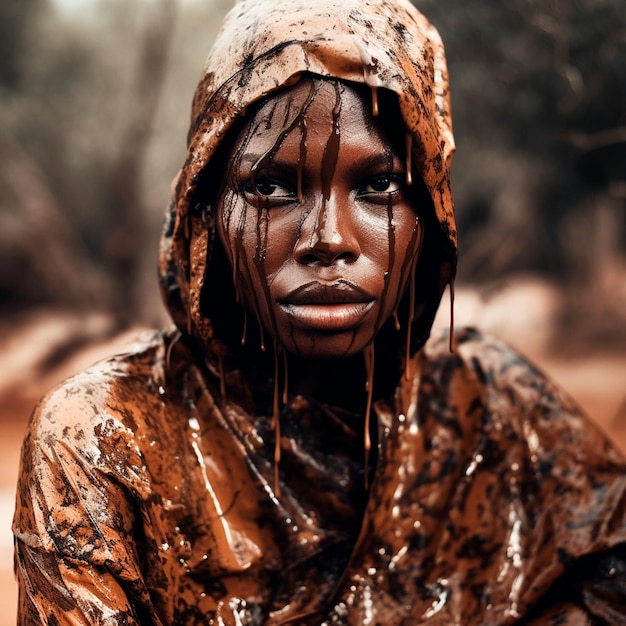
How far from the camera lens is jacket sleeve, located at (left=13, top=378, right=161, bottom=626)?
4.95ft

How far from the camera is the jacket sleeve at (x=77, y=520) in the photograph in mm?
1509

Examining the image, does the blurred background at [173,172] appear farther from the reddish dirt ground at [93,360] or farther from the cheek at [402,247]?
the cheek at [402,247]

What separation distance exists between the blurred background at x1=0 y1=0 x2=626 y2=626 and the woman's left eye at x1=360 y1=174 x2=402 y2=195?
307 cm

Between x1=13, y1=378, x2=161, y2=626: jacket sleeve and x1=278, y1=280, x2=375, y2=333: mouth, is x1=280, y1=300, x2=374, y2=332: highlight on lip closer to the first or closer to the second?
x1=278, y1=280, x2=375, y2=333: mouth

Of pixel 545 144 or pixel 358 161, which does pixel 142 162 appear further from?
pixel 358 161

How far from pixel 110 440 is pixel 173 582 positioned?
27 centimetres

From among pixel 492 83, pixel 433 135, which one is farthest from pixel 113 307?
pixel 433 135

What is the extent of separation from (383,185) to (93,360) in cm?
378

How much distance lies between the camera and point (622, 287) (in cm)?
516

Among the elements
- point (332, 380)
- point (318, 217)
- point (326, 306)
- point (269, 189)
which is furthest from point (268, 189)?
point (332, 380)

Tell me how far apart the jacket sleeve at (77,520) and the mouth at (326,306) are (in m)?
0.36

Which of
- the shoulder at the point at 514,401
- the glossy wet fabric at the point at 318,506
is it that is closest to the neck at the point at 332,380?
the glossy wet fabric at the point at 318,506

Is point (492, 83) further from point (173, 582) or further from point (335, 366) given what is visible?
point (173, 582)

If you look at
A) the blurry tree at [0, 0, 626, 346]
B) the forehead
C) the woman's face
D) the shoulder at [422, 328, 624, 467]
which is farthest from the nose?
the blurry tree at [0, 0, 626, 346]
